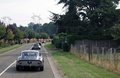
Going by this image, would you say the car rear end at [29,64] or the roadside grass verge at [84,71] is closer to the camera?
the roadside grass verge at [84,71]

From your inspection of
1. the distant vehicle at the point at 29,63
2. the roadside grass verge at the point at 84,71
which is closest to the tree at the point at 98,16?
the roadside grass verge at the point at 84,71

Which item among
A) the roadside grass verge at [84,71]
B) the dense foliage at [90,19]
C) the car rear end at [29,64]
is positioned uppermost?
the dense foliage at [90,19]

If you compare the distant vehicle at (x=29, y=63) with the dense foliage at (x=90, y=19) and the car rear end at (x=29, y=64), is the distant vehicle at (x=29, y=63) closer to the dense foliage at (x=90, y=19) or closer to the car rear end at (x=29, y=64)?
the car rear end at (x=29, y=64)

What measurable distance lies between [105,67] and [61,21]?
116ft

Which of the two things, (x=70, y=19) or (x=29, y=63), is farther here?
(x=70, y=19)

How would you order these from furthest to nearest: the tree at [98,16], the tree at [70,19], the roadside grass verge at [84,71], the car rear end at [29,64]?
the tree at [70,19] < the tree at [98,16] < the car rear end at [29,64] < the roadside grass verge at [84,71]

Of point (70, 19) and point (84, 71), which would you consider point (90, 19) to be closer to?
point (70, 19)

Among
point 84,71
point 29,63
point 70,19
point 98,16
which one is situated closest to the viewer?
point 84,71

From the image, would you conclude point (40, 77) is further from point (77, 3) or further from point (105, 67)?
point (77, 3)

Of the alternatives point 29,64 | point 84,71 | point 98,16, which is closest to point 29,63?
point 29,64

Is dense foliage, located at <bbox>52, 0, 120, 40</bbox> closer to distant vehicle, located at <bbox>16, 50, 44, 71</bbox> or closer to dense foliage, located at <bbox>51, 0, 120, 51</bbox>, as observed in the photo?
dense foliage, located at <bbox>51, 0, 120, 51</bbox>

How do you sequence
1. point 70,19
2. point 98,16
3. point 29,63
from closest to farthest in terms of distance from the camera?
point 29,63 < point 98,16 < point 70,19

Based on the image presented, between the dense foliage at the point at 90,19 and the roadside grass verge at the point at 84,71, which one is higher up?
the dense foliage at the point at 90,19

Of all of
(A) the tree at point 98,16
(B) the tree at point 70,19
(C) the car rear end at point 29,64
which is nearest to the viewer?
(C) the car rear end at point 29,64
